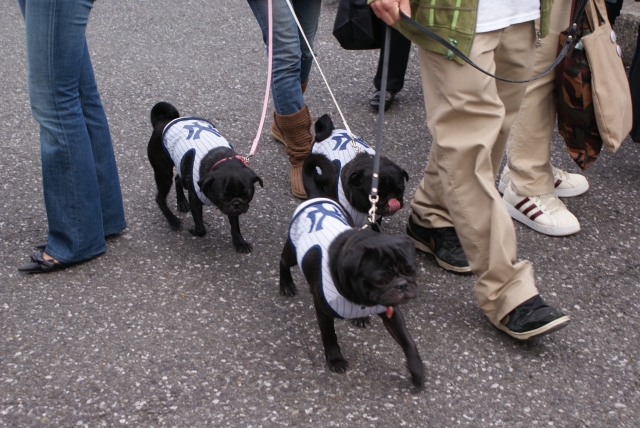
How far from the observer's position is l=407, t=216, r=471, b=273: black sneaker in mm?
3574

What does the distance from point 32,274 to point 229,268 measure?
3.43 ft

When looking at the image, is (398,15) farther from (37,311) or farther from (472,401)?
(37,311)

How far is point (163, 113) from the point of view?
4.10 m

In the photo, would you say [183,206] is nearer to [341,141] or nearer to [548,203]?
[341,141]

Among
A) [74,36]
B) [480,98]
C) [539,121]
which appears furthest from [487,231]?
[74,36]

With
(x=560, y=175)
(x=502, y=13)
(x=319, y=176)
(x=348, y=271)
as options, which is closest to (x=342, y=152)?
(x=319, y=176)

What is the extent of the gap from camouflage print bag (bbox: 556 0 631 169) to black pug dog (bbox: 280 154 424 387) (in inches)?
63.3

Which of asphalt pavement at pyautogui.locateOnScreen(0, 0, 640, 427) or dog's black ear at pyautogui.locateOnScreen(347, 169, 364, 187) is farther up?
dog's black ear at pyautogui.locateOnScreen(347, 169, 364, 187)

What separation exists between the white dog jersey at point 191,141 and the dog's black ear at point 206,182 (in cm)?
8

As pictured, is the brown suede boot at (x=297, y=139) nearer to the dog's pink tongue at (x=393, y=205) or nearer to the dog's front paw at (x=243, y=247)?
A: the dog's front paw at (x=243, y=247)

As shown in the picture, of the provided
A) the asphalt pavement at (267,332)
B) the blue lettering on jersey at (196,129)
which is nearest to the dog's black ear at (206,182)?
the blue lettering on jersey at (196,129)

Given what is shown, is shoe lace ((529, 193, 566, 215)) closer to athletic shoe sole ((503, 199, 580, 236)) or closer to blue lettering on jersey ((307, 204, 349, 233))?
athletic shoe sole ((503, 199, 580, 236))

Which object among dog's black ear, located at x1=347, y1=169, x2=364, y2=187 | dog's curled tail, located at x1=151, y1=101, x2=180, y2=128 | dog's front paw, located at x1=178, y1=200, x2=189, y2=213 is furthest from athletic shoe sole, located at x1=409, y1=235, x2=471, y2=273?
dog's curled tail, located at x1=151, y1=101, x2=180, y2=128

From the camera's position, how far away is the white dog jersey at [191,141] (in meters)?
3.71
